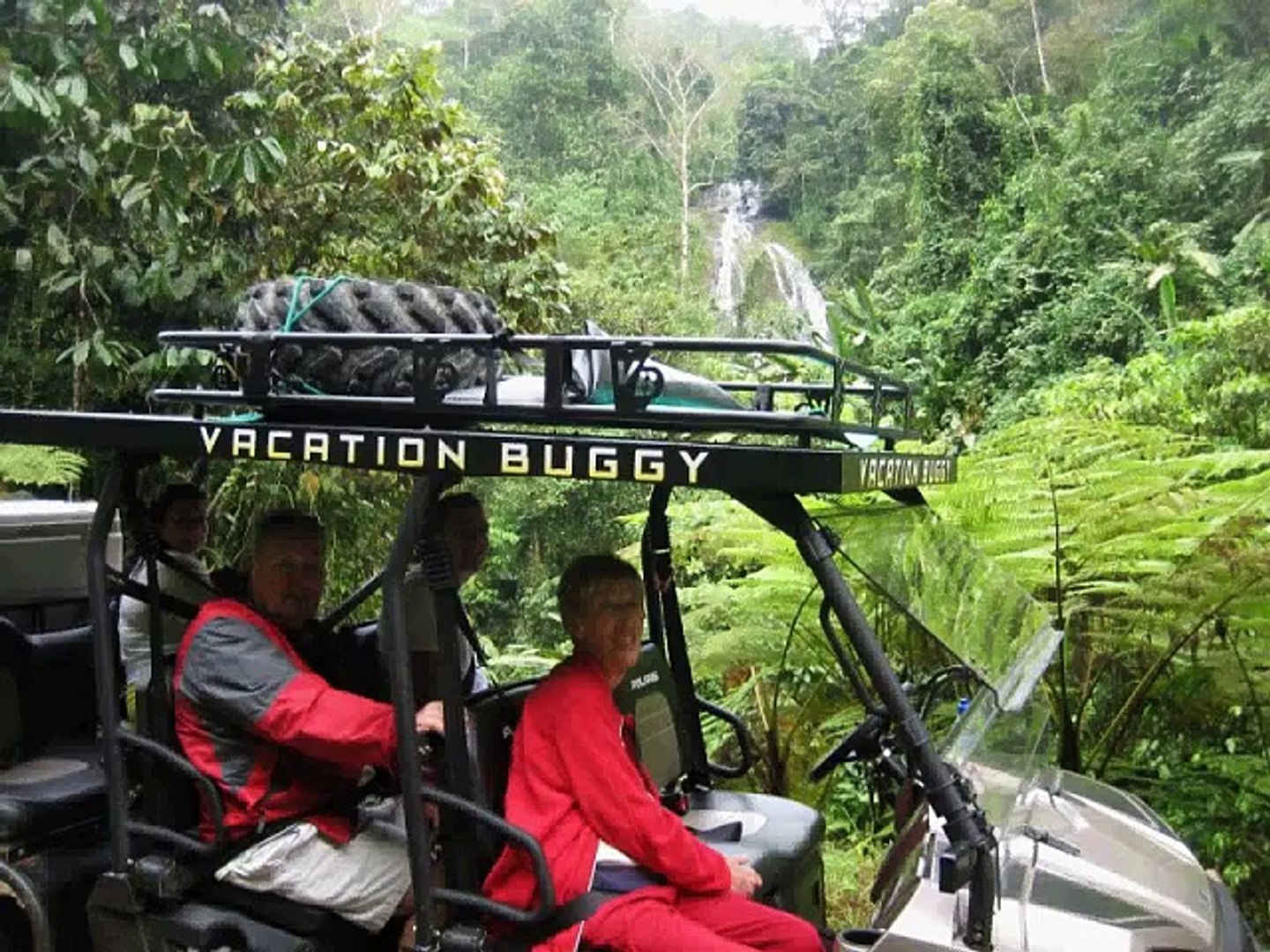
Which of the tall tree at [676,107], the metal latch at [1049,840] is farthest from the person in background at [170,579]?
the tall tree at [676,107]

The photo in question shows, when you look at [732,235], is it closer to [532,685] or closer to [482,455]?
[532,685]

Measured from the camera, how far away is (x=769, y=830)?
402 cm

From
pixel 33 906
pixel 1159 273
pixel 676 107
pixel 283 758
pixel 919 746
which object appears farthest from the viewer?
pixel 676 107

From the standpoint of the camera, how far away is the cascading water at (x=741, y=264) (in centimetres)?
2892

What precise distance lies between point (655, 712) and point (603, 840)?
1082 millimetres

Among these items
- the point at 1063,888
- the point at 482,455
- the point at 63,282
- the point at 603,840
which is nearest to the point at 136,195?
the point at 63,282

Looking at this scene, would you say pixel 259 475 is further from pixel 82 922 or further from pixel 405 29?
pixel 405 29

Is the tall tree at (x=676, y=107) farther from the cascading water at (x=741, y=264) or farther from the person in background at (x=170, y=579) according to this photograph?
the person in background at (x=170, y=579)

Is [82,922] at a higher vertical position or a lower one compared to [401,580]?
lower

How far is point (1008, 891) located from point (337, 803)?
1.78 metres

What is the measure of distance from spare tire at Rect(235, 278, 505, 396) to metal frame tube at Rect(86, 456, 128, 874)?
25.2 inches

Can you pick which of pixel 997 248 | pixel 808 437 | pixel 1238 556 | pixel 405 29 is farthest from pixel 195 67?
pixel 405 29

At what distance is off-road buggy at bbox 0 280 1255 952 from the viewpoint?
2639 mm

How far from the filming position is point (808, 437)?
289 cm
